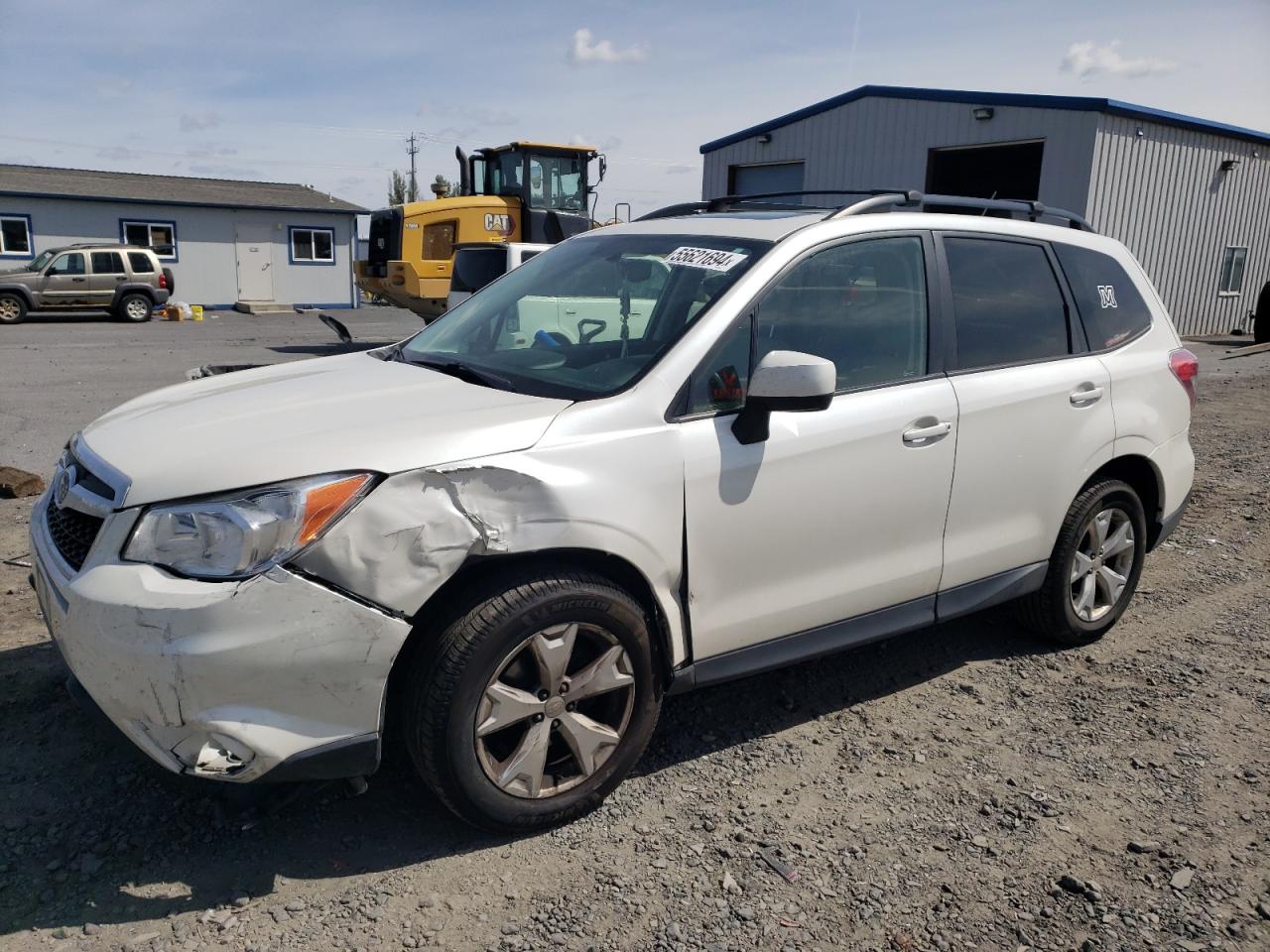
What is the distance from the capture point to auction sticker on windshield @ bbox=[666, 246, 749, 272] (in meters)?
3.44

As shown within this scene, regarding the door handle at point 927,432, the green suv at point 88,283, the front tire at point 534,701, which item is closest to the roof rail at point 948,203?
the door handle at point 927,432

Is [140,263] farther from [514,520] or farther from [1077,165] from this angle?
[514,520]

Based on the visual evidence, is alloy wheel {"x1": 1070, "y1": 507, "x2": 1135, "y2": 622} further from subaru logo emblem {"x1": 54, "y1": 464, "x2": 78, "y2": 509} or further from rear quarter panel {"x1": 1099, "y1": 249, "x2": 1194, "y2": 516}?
subaru logo emblem {"x1": 54, "y1": 464, "x2": 78, "y2": 509}

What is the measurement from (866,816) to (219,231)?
1236 inches

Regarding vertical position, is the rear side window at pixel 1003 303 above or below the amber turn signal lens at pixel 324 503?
above

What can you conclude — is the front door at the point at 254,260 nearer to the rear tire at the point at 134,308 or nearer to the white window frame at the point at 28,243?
the white window frame at the point at 28,243

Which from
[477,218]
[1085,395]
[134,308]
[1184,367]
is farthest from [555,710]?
[134,308]

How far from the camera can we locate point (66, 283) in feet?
74.8

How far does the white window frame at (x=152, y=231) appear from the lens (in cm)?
2905

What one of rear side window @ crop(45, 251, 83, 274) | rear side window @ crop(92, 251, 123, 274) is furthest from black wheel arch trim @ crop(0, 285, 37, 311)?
rear side window @ crop(92, 251, 123, 274)

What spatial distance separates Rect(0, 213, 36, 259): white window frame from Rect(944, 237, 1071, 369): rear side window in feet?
98.4

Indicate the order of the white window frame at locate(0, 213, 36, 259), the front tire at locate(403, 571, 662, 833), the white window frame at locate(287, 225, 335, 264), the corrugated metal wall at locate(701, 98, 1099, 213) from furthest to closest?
the white window frame at locate(287, 225, 335, 264) → the white window frame at locate(0, 213, 36, 259) → the corrugated metal wall at locate(701, 98, 1099, 213) → the front tire at locate(403, 571, 662, 833)

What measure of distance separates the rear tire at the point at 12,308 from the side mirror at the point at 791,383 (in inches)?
935

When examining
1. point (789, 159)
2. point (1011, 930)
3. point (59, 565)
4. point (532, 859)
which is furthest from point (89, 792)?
point (789, 159)
